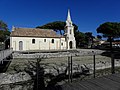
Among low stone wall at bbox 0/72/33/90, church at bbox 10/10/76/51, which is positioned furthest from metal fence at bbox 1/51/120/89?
church at bbox 10/10/76/51

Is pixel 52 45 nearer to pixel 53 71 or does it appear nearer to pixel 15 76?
pixel 53 71

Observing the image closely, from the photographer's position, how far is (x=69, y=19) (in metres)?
41.1

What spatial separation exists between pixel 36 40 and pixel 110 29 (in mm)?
31335

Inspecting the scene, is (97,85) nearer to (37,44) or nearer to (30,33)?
(37,44)

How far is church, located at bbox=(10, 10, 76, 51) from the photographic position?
102 ft

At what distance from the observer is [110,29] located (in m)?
48.4

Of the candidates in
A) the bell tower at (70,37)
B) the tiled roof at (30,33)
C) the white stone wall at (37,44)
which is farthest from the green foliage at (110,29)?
the tiled roof at (30,33)

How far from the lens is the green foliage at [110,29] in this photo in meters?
47.4

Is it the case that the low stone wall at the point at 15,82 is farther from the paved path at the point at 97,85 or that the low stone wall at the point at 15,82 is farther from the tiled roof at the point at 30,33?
the tiled roof at the point at 30,33

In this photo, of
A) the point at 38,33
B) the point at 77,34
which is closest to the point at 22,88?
the point at 38,33

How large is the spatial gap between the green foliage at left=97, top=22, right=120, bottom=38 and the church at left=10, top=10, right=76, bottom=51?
19.3 m

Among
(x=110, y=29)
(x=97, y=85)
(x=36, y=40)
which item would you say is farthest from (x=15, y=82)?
(x=110, y=29)

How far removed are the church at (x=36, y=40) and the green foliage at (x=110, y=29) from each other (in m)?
19.3

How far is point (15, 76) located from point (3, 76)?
0.71 meters
